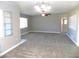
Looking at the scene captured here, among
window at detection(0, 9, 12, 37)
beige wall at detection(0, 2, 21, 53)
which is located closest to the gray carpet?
beige wall at detection(0, 2, 21, 53)

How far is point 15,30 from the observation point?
6359mm

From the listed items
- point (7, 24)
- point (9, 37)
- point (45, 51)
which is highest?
point (7, 24)

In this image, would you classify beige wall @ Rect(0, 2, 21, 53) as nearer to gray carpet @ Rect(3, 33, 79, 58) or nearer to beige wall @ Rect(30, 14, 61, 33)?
gray carpet @ Rect(3, 33, 79, 58)

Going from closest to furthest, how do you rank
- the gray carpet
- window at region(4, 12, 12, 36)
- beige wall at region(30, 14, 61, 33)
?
the gray carpet < window at region(4, 12, 12, 36) < beige wall at region(30, 14, 61, 33)

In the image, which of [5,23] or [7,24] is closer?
[5,23]

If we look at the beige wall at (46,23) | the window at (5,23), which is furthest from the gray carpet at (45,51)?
the beige wall at (46,23)

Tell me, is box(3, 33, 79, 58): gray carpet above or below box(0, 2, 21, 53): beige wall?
below

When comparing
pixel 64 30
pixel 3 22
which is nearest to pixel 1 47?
pixel 3 22

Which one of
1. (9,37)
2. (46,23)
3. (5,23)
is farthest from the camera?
(46,23)

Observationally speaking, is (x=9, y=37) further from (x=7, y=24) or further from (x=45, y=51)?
(x=45, y=51)

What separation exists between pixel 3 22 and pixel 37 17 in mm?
9138

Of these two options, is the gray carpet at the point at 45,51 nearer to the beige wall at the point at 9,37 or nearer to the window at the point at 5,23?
the beige wall at the point at 9,37

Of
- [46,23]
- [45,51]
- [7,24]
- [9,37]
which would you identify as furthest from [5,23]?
[46,23]

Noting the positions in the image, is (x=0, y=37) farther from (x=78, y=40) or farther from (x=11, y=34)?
(x=78, y=40)
